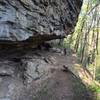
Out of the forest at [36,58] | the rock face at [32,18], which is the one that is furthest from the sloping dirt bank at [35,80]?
the rock face at [32,18]

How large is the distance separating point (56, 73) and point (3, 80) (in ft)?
8.55

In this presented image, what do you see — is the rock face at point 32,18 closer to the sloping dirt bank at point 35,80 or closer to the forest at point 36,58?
the forest at point 36,58

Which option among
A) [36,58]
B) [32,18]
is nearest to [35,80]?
[36,58]

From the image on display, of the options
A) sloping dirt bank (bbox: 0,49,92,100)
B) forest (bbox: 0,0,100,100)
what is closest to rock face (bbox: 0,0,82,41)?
forest (bbox: 0,0,100,100)

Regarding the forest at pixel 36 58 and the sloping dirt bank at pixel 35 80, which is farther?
the sloping dirt bank at pixel 35 80

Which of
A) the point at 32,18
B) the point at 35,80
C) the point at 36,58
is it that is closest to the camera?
the point at 32,18

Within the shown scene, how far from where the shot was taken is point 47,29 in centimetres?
1031

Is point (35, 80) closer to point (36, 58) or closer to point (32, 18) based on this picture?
point (36, 58)

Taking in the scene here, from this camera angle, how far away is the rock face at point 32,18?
28.3 feet

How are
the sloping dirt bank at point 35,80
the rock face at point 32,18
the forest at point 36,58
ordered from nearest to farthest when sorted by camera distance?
1. the rock face at point 32,18
2. the forest at point 36,58
3. the sloping dirt bank at point 35,80

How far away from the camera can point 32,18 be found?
939 centimetres

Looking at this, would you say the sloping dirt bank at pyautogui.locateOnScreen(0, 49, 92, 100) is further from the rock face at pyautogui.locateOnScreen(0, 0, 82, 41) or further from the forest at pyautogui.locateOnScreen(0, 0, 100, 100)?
the rock face at pyautogui.locateOnScreen(0, 0, 82, 41)

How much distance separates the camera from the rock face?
28.3 feet

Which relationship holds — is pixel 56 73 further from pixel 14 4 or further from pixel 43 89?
pixel 14 4
